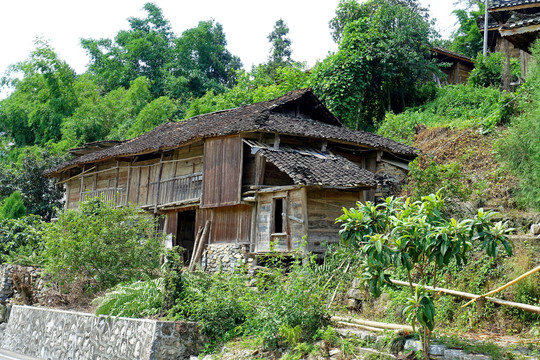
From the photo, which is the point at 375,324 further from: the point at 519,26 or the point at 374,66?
the point at 374,66

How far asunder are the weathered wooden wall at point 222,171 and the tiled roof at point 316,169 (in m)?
1.24

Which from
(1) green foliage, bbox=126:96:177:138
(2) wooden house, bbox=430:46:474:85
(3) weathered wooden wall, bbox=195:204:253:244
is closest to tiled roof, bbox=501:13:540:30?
(3) weathered wooden wall, bbox=195:204:253:244

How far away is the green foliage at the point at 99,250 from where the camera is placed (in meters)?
12.1

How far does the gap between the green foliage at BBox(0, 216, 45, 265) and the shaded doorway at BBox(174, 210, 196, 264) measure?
4.57 metres

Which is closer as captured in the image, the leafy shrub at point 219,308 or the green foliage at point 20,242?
the leafy shrub at point 219,308

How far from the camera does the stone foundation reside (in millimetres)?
14461

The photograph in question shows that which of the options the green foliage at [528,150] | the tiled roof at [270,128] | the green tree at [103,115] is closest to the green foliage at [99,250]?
the tiled roof at [270,128]

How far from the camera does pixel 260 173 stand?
578 inches

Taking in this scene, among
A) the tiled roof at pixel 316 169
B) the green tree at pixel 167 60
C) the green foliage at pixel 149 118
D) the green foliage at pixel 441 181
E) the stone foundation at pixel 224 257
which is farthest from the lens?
the green tree at pixel 167 60

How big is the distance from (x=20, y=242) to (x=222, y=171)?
8.08m

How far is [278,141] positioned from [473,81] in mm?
13314

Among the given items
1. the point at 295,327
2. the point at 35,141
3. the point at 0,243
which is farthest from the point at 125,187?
the point at 35,141

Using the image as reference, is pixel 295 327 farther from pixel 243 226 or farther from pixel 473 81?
pixel 473 81

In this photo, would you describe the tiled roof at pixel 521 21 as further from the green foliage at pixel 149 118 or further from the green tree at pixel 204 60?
the green tree at pixel 204 60
